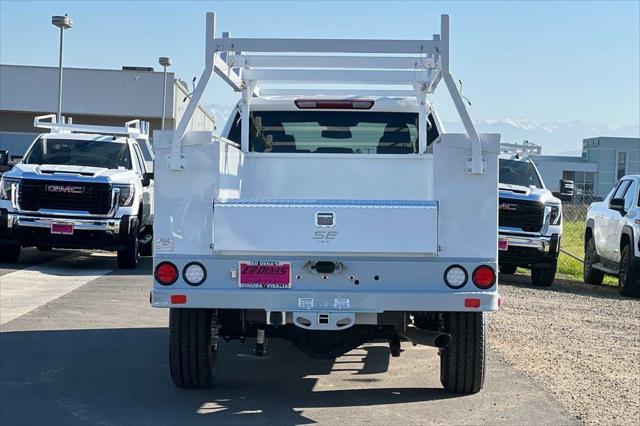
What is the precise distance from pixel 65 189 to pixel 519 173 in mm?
7879

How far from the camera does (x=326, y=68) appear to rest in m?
8.60

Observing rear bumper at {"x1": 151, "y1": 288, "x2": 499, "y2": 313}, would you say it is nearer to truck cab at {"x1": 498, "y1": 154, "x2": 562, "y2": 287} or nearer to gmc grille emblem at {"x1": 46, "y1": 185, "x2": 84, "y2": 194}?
gmc grille emblem at {"x1": 46, "y1": 185, "x2": 84, "y2": 194}

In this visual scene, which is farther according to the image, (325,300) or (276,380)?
(276,380)

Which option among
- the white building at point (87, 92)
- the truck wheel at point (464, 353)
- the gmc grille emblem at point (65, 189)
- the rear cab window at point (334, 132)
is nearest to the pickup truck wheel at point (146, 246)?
the gmc grille emblem at point (65, 189)

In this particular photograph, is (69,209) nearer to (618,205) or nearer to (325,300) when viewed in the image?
(618,205)

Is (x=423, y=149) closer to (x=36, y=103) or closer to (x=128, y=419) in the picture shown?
(x=128, y=419)

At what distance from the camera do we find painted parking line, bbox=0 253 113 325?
1175 cm

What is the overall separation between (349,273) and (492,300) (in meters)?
0.98

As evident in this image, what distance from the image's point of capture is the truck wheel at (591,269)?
1720 cm

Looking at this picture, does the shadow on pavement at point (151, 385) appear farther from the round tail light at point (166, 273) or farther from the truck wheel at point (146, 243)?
the truck wheel at point (146, 243)

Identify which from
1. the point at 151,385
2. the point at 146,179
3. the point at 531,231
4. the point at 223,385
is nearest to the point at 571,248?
the point at 531,231

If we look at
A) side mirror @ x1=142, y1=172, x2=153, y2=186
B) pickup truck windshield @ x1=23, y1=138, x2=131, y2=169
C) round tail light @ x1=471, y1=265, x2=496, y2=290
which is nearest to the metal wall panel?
pickup truck windshield @ x1=23, y1=138, x2=131, y2=169

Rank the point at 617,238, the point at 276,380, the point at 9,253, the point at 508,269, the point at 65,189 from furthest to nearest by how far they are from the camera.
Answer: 1. the point at 508,269
2. the point at 9,253
3. the point at 617,238
4. the point at 65,189
5. the point at 276,380

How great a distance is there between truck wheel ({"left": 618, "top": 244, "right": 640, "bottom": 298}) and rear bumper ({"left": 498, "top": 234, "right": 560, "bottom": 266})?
1195 mm
